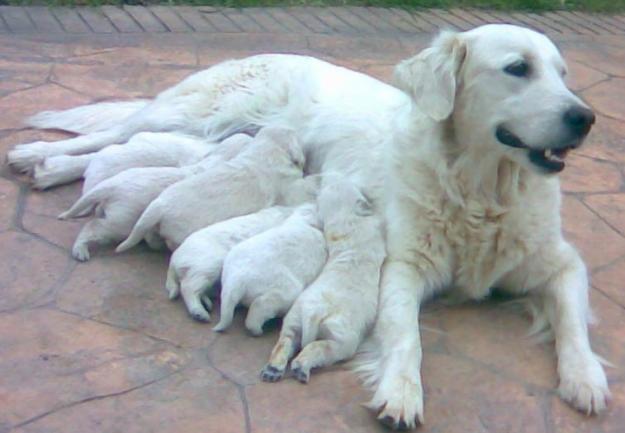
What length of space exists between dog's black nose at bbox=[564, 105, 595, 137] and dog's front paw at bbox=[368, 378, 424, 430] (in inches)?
39.8

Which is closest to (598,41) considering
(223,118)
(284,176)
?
(223,118)

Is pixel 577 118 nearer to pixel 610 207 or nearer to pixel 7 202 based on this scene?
pixel 610 207

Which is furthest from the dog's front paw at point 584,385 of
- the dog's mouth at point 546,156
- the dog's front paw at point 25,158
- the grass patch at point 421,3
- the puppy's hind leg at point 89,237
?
the grass patch at point 421,3

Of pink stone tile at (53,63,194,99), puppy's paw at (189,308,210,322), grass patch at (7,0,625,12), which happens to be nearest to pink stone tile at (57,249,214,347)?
puppy's paw at (189,308,210,322)

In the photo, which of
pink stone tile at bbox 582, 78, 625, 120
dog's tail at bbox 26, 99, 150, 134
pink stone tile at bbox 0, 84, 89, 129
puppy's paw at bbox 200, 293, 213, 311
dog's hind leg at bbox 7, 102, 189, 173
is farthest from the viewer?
pink stone tile at bbox 582, 78, 625, 120

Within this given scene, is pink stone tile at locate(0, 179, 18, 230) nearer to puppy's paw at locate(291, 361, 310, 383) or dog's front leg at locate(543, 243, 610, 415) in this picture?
puppy's paw at locate(291, 361, 310, 383)

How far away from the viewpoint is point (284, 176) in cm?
395

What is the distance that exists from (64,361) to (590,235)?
7.80ft

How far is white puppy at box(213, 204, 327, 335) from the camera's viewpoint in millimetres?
3316

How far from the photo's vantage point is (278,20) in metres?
7.19

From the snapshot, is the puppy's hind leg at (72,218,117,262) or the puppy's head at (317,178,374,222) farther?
the puppy's hind leg at (72,218,117,262)

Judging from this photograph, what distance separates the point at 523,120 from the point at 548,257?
58cm

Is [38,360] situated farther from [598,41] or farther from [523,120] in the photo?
[598,41]

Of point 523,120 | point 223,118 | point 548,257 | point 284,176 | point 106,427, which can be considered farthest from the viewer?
point 223,118
